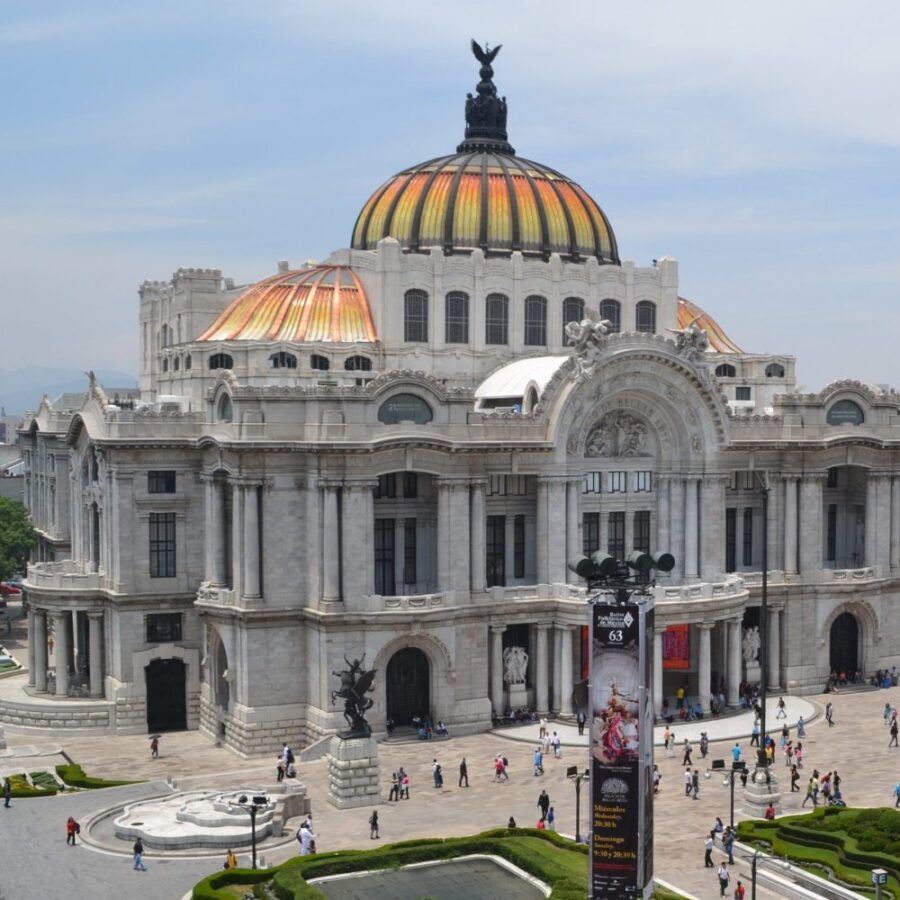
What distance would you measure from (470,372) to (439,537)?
14.7 m

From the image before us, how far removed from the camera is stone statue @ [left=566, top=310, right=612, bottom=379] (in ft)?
234

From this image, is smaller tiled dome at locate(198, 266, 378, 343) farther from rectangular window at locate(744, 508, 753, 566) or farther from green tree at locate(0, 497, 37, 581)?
green tree at locate(0, 497, 37, 581)

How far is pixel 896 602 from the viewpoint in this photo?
8281cm

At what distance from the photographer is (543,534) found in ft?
238

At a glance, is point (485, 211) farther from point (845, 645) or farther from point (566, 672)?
point (845, 645)

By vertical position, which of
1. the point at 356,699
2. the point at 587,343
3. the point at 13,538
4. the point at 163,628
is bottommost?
the point at 356,699

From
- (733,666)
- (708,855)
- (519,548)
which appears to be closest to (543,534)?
(519,548)

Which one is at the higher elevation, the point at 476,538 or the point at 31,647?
the point at 476,538

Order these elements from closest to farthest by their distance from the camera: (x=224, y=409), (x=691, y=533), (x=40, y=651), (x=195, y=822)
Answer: (x=195, y=822), (x=224, y=409), (x=691, y=533), (x=40, y=651)

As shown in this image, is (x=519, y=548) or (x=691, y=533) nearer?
(x=519, y=548)

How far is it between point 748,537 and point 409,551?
22.1m

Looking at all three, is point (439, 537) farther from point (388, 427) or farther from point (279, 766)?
point (279, 766)

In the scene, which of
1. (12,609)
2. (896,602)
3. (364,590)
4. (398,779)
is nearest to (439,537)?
(364,590)

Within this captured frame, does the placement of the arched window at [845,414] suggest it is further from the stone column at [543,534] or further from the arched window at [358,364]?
the arched window at [358,364]
